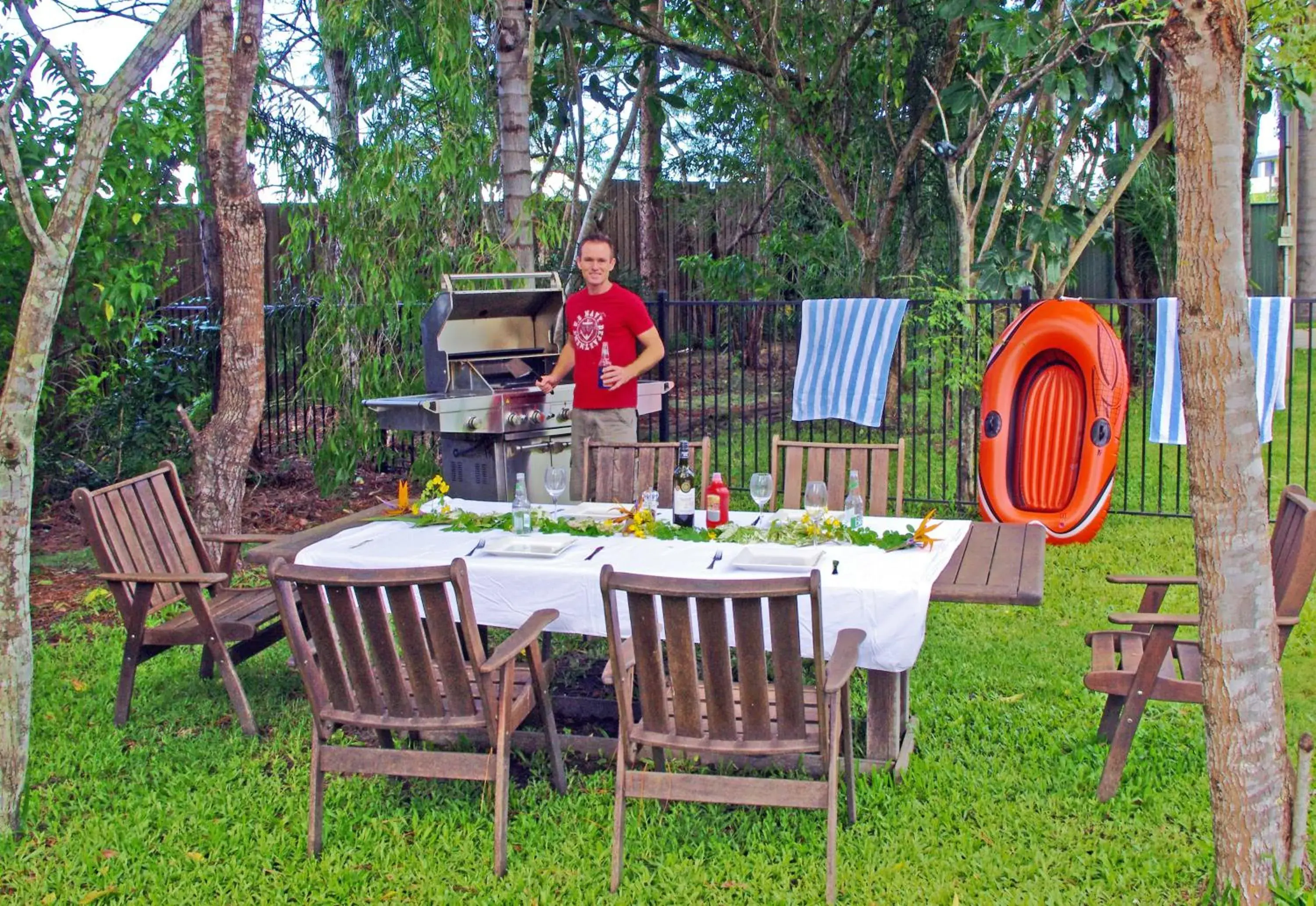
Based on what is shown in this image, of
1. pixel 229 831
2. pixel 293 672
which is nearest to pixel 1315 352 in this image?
pixel 293 672

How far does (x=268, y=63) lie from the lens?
12.3 m

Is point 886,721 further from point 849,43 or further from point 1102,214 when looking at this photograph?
point 849,43

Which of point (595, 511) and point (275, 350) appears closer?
point (595, 511)

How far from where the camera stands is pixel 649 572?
4.10 metres

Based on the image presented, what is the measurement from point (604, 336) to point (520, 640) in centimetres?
281

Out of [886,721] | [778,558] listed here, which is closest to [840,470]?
[778,558]

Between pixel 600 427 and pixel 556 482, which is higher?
pixel 600 427

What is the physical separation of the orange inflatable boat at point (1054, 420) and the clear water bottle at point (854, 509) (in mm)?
3024

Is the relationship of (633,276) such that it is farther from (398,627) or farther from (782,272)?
(398,627)

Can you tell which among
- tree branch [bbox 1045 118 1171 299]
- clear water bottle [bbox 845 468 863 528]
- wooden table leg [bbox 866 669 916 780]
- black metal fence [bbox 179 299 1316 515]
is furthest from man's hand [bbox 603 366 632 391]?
tree branch [bbox 1045 118 1171 299]

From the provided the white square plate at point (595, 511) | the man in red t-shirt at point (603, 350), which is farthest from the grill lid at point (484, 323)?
the white square plate at point (595, 511)

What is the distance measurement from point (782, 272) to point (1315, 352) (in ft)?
27.1

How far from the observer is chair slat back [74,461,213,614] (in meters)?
4.77

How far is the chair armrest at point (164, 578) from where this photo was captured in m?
4.66
